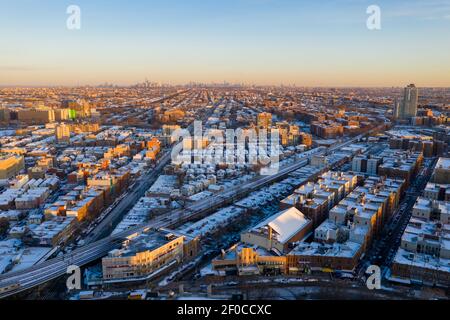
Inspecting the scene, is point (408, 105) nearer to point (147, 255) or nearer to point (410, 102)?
point (410, 102)

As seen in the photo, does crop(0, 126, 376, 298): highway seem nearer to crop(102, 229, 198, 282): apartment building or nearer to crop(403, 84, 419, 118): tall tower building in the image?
crop(102, 229, 198, 282): apartment building

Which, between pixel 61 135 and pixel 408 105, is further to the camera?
pixel 408 105

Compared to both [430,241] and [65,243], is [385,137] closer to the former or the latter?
[430,241]

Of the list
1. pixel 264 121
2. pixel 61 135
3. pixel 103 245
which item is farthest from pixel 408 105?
pixel 103 245

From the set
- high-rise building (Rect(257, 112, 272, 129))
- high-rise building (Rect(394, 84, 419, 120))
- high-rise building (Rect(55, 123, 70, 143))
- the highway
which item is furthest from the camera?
high-rise building (Rect(394, 84, 419, 120))

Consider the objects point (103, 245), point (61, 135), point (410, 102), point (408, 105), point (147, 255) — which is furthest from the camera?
point (408, 105)

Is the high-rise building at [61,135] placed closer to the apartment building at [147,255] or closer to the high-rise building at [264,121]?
the high-rise building at [264,121]

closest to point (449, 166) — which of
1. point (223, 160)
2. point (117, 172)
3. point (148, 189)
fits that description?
point (223, 160)

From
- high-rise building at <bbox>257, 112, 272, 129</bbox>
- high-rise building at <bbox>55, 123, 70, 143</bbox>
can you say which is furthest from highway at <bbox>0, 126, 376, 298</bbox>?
high-rise building at <bbox>257, 112, 272, 129</bbox>
